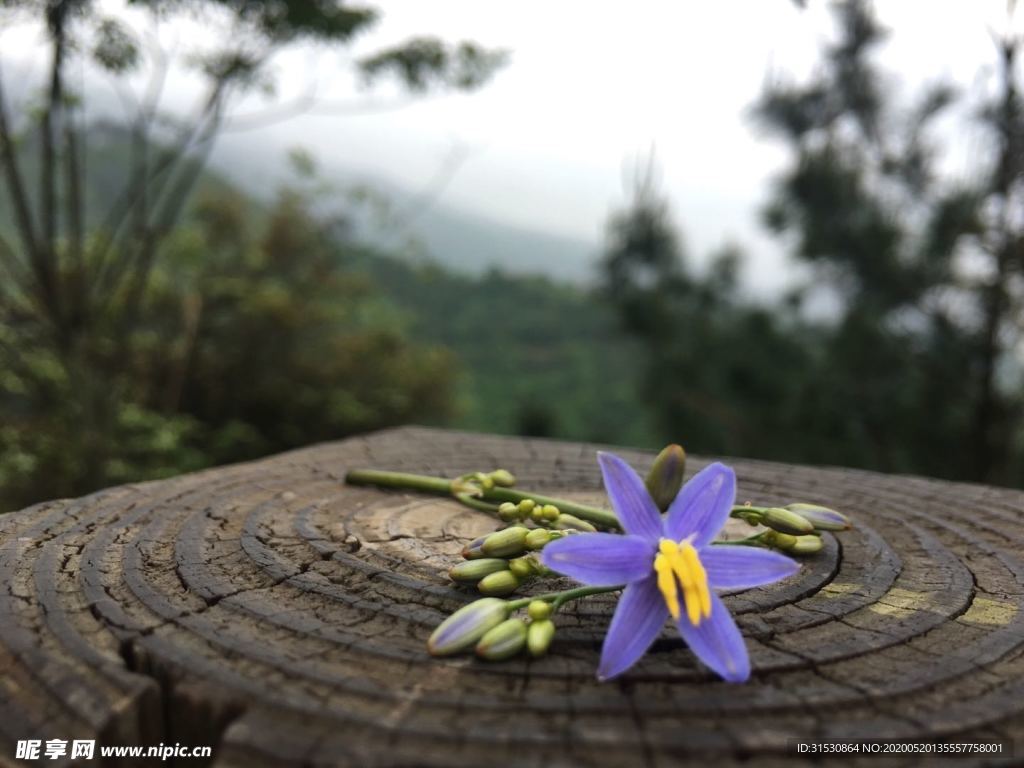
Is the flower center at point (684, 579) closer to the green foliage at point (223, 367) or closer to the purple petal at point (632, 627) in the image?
the purple petal at point (632, 627)

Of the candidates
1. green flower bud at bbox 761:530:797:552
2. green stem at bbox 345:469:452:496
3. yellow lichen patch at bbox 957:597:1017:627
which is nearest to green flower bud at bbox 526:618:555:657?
green flower bud at bbox 761:530:797:552

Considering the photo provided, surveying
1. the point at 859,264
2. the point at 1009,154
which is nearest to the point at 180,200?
the point at 859,264

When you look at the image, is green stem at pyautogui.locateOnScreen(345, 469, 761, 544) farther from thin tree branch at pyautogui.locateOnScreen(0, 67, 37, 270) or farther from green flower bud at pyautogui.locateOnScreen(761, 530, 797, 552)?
thin tree branch at pyautogui.locateOnScreen(0, 67, 37, 270)

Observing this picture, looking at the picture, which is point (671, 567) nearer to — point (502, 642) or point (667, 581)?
point (667, 581)

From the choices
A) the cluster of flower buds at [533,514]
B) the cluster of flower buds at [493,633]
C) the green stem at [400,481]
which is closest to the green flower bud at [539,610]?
the cluster of flower buds at [493,633]

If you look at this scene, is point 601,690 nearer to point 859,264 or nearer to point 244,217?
point 859,264

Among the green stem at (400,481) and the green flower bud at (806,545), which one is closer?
the green flower bud at (806,545)
